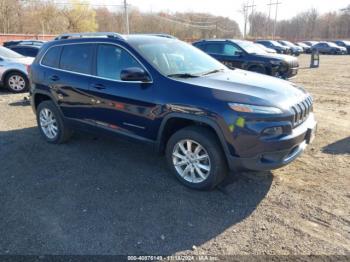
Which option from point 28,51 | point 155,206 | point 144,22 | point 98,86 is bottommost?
point 155,206

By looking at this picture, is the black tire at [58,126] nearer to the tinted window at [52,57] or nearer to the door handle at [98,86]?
the tinted window at [52,57]

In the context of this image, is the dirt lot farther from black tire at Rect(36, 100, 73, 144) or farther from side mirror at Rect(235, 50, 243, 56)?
side mirror at Rect(235, 50, 243, 56)

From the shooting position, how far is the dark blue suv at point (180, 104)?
337 centimetres

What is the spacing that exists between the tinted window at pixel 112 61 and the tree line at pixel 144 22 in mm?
49481

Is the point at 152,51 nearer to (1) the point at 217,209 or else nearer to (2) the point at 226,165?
(2) the point at 226,165

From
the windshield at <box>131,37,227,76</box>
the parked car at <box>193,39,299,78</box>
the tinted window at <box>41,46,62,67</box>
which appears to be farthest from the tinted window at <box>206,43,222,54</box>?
the tinted window at <box>41,46,62,67</box>

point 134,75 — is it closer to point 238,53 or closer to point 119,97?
point 119,97

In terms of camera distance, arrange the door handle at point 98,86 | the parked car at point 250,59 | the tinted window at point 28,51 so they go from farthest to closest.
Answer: the tinted window at point 28,51 < the parked car at point 250,59 < the door handle at point 98,86

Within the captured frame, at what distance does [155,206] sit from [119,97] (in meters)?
1.51

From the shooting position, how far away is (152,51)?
4.29 meters

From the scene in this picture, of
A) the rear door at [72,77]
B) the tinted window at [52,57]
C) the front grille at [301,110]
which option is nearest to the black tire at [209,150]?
the front grille at [301,110]

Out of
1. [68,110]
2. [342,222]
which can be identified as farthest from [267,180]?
[68,110]

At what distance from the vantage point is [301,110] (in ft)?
12.1

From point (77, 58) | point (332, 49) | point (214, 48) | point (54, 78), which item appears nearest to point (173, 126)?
point (77, 58)
